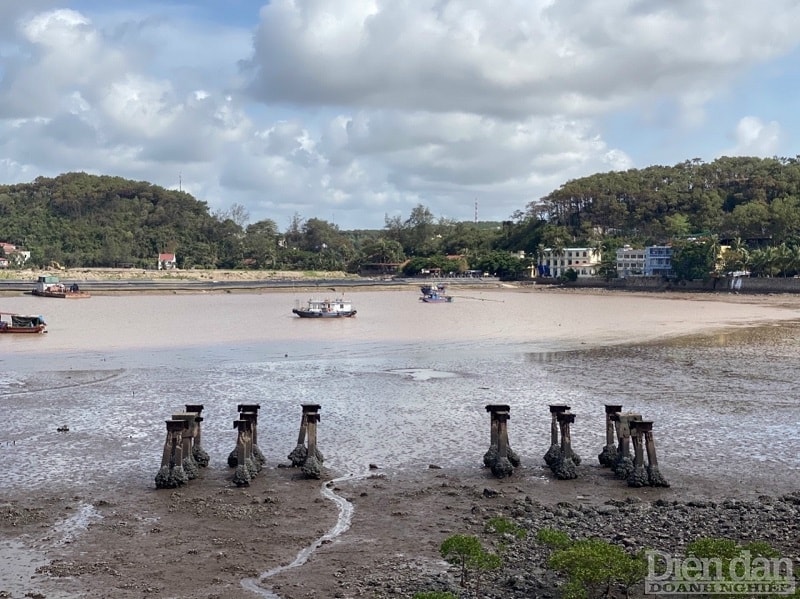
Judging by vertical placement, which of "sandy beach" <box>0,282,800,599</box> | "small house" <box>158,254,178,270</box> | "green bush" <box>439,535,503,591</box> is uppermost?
"small house" <box>158,254,178,270</box>

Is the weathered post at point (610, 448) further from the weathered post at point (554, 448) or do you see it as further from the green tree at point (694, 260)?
the green tree at point (694, 260)

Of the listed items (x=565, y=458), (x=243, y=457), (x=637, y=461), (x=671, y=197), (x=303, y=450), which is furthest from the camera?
(x=671, y=197)

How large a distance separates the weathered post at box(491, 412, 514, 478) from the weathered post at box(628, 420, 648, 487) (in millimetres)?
2429

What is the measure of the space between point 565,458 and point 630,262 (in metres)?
124

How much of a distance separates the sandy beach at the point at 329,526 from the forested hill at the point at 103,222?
14212 centimetres

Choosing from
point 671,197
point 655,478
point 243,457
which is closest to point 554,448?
point 655,478

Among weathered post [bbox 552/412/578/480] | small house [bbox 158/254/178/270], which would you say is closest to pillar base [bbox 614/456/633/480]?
weathered post [bbox 552/412/578/480]

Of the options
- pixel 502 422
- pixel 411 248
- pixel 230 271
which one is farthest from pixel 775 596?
pixel 411 248

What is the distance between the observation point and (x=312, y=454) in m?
17.1

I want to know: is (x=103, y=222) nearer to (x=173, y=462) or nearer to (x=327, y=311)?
(x=327, y=311)

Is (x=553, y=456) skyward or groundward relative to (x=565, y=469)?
skyward

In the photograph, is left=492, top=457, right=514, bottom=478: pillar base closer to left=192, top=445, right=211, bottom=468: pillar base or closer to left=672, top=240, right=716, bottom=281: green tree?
left=192, top=445, right=211, bottom=468: pillar base

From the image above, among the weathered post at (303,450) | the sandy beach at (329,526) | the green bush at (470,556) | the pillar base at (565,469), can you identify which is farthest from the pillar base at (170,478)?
the pillar base at (565,469)

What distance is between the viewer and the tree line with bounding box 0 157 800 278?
494 feet
